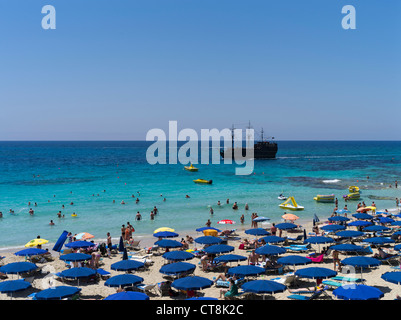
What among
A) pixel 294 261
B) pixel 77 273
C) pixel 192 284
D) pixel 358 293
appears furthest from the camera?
pixel 294 261

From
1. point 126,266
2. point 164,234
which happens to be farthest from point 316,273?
point 164,234

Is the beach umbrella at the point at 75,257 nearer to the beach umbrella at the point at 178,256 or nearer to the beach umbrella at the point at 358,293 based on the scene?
the beach umbrella at the point at 178,256

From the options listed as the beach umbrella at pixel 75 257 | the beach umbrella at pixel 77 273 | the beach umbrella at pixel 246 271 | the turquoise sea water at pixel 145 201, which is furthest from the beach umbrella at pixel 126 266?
the turquoise sea water at pixel 145 201

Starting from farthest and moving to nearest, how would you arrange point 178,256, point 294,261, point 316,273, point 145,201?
point 145,201, point 178,256, point 294,261, point 316,273

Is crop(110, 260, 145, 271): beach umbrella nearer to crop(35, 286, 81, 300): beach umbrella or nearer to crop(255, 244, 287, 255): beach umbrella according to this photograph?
crop(35, 286, 81, 300): beach umbrella

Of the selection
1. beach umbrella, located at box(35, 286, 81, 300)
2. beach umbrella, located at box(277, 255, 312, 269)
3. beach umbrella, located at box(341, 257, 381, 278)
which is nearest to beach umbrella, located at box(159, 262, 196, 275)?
beach umbrella, located at box(35, 286, 81, 300)

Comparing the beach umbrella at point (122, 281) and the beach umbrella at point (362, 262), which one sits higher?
the beach umbrella at point (362, 262)

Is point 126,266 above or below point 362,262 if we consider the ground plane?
below

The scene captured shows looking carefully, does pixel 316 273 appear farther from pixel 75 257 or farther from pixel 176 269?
pixel 75 257

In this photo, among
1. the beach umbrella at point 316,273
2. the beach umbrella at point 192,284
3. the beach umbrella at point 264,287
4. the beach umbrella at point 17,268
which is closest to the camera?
the beach umbrella at point 264,287

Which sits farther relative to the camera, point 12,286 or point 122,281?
point 122,281

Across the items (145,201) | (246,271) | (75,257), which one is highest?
(246,271)
